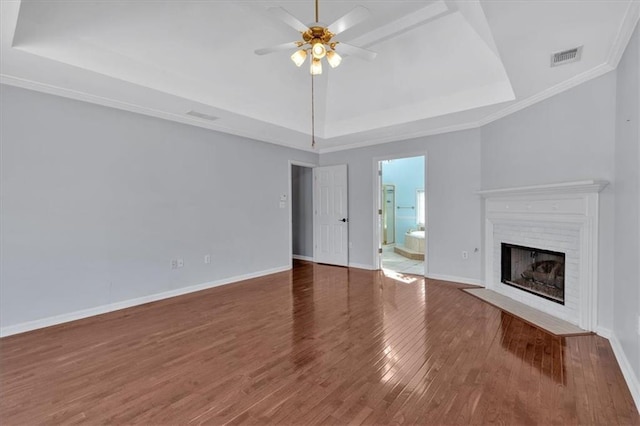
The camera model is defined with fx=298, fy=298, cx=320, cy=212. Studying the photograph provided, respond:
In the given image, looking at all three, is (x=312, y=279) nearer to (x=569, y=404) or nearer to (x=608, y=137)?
(x=569, y=404)

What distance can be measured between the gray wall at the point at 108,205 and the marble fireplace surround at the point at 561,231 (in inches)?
151

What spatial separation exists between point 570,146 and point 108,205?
204 inches

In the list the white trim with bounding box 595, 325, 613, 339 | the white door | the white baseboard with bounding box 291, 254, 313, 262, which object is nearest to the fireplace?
the white trim with bounding box 595, 325, 613, 339

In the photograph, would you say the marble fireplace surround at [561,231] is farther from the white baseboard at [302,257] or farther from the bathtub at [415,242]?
the white baseboard at [302,257]

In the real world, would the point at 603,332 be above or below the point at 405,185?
below

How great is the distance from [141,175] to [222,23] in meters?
2.09

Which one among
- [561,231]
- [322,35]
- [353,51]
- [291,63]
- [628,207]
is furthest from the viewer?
[291,63]

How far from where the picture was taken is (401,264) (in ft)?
20.6

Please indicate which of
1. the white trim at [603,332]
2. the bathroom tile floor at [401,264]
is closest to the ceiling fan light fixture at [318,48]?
the white trim at [603,332]

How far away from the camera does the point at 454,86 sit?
156 inches

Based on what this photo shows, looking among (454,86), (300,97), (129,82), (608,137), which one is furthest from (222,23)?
(608,137)

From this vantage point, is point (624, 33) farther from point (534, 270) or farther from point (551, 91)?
point (534, 270)

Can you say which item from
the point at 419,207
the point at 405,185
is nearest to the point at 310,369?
the point at 419,207

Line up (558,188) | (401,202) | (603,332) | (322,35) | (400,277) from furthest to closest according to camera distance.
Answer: (401,202), (400,277), (558,188), (603,332), (322,35)
